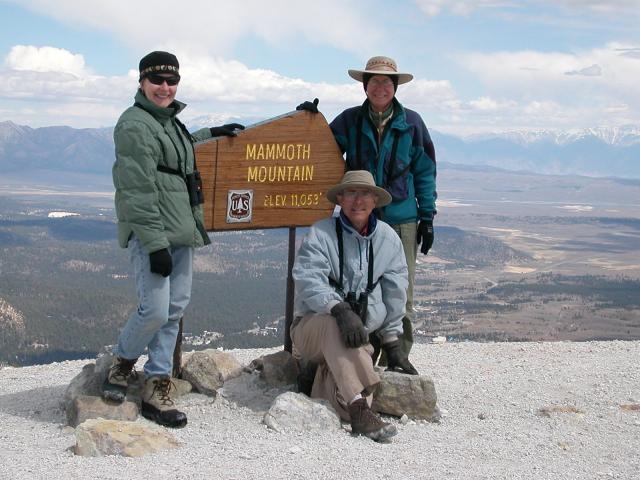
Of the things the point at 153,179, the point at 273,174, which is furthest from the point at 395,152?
the point at 153,179

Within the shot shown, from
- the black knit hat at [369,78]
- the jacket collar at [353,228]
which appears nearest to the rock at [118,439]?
the jacket collar at [353,228]

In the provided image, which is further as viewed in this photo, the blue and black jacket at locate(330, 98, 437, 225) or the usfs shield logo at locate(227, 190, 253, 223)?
the usfs shield logo at locate(227, 190, 253, 223)

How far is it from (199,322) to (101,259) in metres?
67.4

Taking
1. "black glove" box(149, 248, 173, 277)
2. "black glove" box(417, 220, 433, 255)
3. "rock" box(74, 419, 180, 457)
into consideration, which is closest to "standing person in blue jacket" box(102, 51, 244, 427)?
"black glove" box(149, 248, 173, 277)

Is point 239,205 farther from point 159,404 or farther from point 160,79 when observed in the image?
point 159,404

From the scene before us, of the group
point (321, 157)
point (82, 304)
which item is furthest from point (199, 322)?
point (321, 157)

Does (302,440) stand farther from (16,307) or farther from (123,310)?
(16,307)

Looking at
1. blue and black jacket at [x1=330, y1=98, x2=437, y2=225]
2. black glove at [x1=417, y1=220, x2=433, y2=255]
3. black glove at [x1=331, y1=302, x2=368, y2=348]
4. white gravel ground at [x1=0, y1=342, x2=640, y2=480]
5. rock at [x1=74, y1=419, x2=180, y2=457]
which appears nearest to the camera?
white gravel ground at [x1=0, y1=342, x2=640, y2=480]

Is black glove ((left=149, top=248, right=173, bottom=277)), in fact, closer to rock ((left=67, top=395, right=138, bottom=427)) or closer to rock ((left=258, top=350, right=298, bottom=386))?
rock ((left=67, top=395, right=138, bottom=427))

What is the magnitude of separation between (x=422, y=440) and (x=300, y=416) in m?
1.04

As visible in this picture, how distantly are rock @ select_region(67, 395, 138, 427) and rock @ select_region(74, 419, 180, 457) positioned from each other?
0.38m

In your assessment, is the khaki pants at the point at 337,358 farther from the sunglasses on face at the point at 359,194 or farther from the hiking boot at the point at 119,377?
the hiking boot at the point at 119,377

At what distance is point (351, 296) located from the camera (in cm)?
679

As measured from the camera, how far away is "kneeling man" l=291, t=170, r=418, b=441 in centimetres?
658
